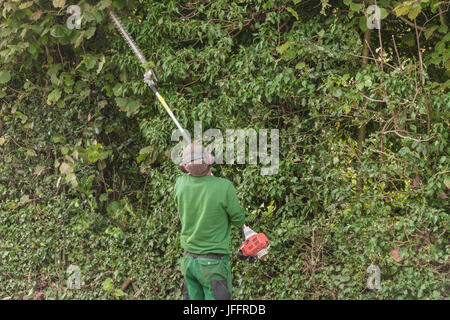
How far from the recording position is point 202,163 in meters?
4.00

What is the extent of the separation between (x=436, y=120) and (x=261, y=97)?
63.2 inches

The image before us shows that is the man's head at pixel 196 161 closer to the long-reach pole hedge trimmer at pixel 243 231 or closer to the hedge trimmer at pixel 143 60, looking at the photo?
the long-reach pole hedge trimmer at pixel 243 231

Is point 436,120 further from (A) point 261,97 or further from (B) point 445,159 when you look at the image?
(A) point 261,97

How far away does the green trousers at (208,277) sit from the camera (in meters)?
4.06

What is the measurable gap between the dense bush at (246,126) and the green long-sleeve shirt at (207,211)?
1063 mm

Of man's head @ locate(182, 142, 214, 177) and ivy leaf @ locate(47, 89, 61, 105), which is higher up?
ivy leaf @ locate(47, 89, 61, 105)

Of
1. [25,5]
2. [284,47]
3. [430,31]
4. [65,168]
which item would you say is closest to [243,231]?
[284,47]

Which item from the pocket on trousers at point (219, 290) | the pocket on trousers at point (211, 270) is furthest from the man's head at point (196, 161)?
the pocket on trousers at point (219, 290)

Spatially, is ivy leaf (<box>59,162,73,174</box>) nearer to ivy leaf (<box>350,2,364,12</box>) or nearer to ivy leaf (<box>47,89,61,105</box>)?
ivy leaf (<box>47,89,61,105</box>)

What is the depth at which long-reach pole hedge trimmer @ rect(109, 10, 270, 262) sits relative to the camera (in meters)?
4.27

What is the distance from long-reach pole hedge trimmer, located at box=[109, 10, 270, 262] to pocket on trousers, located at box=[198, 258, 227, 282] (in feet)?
0.94

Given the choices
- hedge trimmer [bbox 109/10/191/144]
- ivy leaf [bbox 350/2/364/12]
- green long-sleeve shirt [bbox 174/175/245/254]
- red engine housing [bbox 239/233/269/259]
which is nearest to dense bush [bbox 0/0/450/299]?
ivy leaf [bbox 350/2/364/12]

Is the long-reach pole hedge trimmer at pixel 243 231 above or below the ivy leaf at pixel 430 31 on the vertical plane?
below

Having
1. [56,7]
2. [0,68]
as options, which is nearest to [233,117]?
[56,7]
